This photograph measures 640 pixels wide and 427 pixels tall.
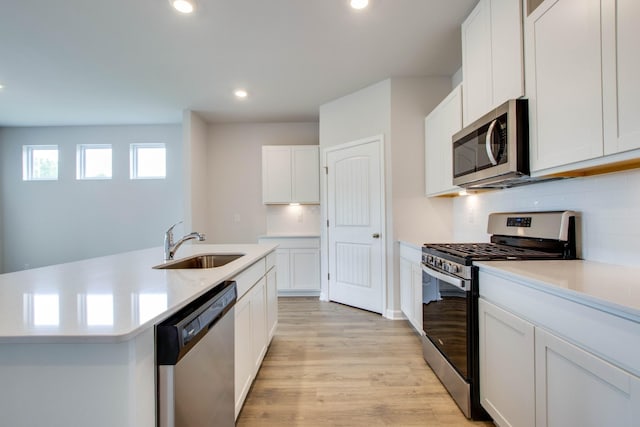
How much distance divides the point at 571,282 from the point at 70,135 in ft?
22.5

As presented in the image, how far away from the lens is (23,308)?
34.2 inches

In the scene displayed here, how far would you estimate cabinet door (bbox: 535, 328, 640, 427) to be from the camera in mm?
829

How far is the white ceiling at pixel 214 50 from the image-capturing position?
2205 millimetres

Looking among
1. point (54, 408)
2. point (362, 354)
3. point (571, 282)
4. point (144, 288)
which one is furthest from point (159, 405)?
point (362, 354)

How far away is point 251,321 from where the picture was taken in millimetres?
1799

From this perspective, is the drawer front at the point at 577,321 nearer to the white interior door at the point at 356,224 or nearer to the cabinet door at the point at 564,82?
the cabinet door at the point at 564,82

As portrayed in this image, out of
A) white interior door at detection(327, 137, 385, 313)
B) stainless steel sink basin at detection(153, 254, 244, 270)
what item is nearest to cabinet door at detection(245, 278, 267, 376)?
stainless steel sink basin at detection(153, 254, 244, 270)

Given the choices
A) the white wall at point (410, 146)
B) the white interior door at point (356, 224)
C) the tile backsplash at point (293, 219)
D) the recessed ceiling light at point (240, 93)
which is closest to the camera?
the white wall at point (410, 146)

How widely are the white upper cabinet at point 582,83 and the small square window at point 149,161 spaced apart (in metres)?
5.36

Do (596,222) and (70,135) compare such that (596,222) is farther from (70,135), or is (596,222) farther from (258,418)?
(70,135)

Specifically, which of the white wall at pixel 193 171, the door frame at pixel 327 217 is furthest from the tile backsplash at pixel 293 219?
the white wall at pixel 193 171

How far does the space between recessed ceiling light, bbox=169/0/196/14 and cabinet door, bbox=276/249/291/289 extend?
2929 mm

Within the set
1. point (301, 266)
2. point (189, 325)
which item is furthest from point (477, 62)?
point (301, 266)

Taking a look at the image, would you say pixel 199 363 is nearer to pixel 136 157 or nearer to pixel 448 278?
pixel 448 278
